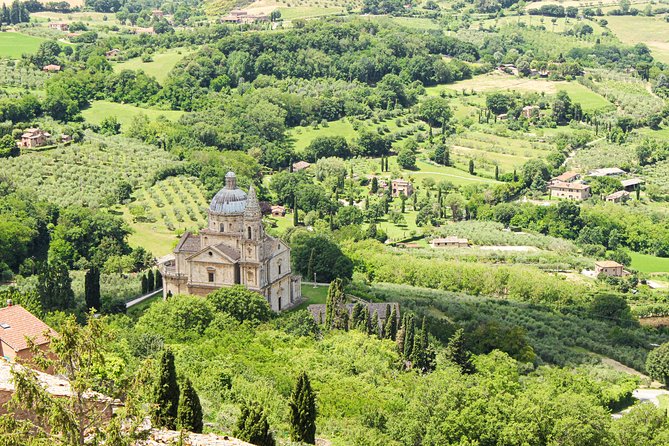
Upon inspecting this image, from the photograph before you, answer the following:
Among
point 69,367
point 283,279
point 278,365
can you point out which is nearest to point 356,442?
point 278,365

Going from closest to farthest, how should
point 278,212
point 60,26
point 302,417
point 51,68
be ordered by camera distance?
point 302,417
point 278,212
point 51,68
point 60,26

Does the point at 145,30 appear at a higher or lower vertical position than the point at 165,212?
higher

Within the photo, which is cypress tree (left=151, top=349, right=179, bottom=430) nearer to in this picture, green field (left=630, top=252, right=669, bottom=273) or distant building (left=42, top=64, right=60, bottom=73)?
green field (left=630, top=252, right=669, bottom=273)

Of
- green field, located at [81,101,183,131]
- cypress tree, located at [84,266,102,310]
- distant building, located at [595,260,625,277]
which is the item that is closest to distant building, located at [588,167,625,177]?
distant building, located at [595,260,625,277]

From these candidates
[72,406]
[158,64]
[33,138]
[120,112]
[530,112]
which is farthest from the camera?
[158,64]

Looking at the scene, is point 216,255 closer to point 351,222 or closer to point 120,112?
point 351,222

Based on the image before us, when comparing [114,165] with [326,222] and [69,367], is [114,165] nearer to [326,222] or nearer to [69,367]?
[326,222]

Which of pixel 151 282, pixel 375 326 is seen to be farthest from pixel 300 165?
pixel 375 326
